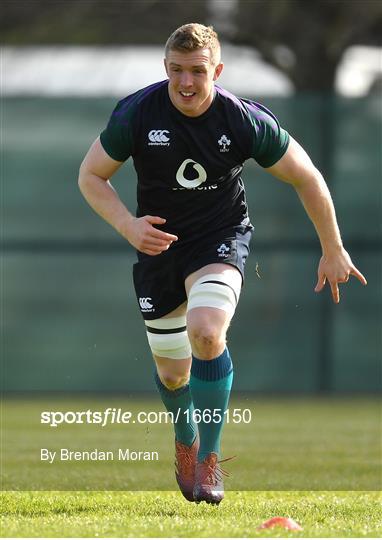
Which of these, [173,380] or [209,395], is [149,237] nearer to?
[209,395]

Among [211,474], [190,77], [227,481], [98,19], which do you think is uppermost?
[190,77]

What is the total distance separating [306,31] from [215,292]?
10292mm

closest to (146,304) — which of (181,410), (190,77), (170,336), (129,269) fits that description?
(170,336)

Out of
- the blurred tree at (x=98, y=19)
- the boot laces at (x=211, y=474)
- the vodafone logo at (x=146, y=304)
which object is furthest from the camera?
the blurred tree at (x=98, y=19)

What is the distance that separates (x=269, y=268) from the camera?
12.6 meters

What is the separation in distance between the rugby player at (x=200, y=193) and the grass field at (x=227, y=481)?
1.26 ft

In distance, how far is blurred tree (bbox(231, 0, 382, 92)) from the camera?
48.9ft

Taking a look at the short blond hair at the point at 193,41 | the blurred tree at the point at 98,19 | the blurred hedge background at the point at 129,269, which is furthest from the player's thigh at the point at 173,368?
the blurred tree at the point at 98,19

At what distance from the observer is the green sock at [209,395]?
536cm

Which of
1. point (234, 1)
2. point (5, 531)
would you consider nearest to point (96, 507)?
point (5, 531)

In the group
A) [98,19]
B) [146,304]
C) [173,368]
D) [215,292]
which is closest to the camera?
[215,292]

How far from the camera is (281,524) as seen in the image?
4.74 m

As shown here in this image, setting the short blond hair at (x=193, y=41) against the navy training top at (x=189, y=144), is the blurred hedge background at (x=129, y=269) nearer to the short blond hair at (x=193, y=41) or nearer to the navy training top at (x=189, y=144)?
the navy training top at (x=189, y=144)

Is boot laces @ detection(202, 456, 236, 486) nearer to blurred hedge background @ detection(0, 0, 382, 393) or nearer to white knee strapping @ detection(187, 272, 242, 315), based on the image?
white knee strapping @ detection(187, 272, 242, 315)
